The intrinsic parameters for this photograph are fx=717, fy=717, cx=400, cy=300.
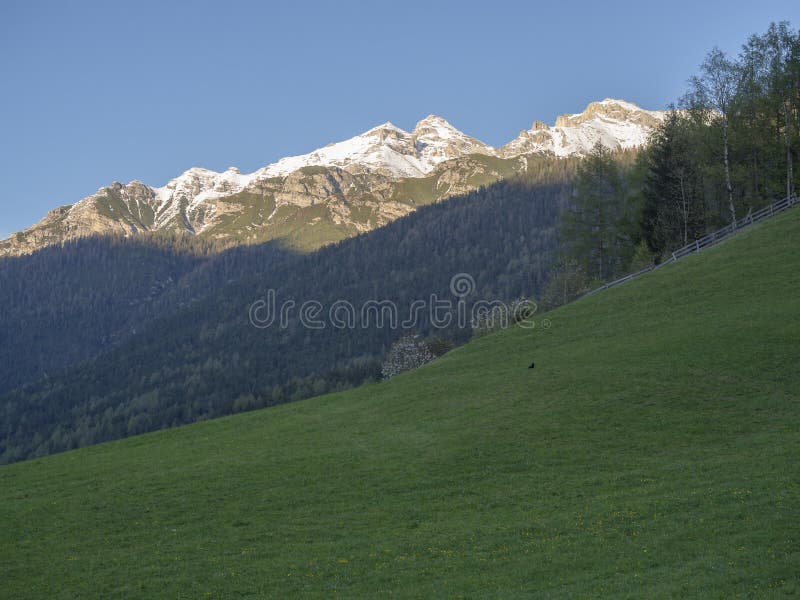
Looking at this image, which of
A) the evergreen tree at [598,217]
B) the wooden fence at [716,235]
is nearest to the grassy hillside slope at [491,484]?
the wooden fence at [716,235]

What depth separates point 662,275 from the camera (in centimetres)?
6072

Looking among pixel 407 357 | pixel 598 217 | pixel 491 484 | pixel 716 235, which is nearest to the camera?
pixel 491 484

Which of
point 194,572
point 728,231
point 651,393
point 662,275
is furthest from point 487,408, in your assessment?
point 728,231

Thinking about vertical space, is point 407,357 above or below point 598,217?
below

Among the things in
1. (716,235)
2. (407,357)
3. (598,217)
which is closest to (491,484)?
(716,235)

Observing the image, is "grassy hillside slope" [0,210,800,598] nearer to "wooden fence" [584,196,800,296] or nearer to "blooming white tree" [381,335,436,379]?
"wooden fence" [584,196,800,296]

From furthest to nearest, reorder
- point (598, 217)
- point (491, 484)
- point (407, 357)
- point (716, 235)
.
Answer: point (407, 357) < point (598, 217) < point (716, 235) < point (491, 484)

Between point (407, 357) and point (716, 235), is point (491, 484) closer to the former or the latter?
point (716, 235)

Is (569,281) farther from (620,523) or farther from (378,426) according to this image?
(620,523)

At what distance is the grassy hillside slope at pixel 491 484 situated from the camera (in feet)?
74.0

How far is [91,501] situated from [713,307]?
135 ft

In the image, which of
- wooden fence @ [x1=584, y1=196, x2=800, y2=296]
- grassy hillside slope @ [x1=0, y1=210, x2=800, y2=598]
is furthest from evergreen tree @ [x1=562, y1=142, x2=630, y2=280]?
grassy hillside slope @ [x1=0, y1=210, x2=800, y2=598]

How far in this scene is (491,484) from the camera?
31.4 m

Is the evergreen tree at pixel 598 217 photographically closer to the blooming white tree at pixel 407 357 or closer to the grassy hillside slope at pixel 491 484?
the grassy hillside slope at pixel 491 484
